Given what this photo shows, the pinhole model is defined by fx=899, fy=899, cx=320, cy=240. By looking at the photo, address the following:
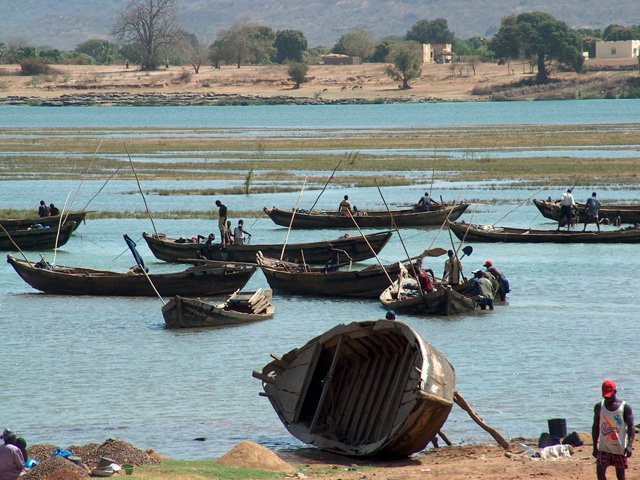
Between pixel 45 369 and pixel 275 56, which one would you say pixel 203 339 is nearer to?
pixel 45 369

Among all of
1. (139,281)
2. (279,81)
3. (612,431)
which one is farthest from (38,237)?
(279,81)

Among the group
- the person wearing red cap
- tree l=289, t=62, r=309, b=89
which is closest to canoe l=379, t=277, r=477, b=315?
the person wearing red cap

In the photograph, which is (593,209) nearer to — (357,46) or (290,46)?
(290,46)

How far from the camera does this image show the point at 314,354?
39.8ft

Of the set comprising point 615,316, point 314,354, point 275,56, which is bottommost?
point 615,316

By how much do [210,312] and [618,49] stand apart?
147724 mm

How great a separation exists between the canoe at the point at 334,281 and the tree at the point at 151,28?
136 metres

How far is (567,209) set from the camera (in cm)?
3098

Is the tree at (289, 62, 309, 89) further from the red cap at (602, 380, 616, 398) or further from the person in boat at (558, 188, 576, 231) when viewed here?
the red cap at (602, 380, 616, 398)

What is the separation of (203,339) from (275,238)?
12759 millimetres

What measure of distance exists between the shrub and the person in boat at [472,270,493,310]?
131 m

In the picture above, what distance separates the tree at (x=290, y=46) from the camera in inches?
6457

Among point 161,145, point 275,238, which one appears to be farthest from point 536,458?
point 161,145

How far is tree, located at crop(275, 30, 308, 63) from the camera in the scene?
164000 millimetres
